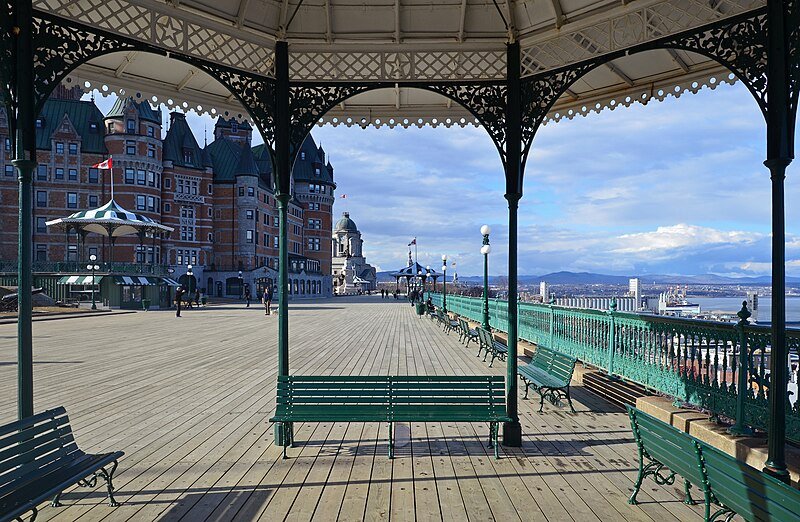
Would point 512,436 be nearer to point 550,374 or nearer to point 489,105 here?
point 550,374

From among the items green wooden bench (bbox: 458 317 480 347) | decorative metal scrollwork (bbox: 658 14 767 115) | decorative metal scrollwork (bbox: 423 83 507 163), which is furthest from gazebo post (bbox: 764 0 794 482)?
green wooden bench (bbox: 458 317 480 347)

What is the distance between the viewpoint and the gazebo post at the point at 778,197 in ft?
14.4

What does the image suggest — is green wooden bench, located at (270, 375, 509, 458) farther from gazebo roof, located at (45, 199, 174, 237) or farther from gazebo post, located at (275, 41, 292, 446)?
gazebo roof, located at (45, 199, 174, 237)

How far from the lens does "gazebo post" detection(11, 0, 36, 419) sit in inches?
188

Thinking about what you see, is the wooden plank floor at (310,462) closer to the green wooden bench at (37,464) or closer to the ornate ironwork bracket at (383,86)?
the green wooden bench at (37,464)

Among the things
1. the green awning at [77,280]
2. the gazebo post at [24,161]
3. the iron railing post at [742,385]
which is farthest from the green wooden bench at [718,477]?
the green awning at [77,280]

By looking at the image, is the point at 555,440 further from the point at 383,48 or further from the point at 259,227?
the point at 259,227

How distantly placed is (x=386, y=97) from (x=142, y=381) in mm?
7604

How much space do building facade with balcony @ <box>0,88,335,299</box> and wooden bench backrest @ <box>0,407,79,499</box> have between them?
4537cm

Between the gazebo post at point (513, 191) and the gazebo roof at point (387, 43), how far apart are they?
1.14 ft

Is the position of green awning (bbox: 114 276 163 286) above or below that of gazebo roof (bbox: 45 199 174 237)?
below

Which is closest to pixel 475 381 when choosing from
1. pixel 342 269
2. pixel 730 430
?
pixel 730 430

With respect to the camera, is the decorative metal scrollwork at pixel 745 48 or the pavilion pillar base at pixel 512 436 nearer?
the decorative metal scrollwork at pixel 745 48

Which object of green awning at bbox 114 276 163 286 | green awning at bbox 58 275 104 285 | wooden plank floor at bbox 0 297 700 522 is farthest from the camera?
green awning at bbox 114 276 163 286
